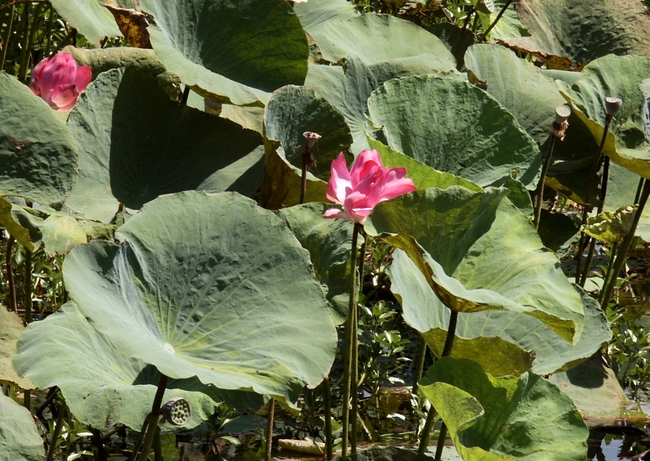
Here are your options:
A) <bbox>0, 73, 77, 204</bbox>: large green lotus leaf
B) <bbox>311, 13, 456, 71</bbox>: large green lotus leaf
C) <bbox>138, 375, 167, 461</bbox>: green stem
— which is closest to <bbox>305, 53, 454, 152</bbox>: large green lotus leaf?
<bbox>311, 13, 456, 71</bbox>: large green lotus leaf

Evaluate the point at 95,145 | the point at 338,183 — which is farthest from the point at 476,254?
the point at 95,145

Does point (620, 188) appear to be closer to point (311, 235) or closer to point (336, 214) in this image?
point (311, 235)

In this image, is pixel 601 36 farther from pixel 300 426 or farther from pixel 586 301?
pixel 300 426

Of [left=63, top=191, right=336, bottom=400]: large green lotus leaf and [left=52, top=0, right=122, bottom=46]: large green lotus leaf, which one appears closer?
[left=63, top=191, right=336, bottom=400]: large green lotus leaf

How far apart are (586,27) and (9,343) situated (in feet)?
7.03

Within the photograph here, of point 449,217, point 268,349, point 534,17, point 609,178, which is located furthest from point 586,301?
point 534,17

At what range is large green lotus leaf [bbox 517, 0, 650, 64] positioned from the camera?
295 centimetres

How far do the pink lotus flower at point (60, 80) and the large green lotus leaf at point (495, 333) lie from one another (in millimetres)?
793

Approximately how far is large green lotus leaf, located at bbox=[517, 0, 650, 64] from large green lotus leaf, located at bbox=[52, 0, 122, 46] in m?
1.30

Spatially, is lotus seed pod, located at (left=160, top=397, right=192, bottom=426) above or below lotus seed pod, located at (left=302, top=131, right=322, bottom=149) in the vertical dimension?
below

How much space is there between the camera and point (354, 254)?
150 centimetres

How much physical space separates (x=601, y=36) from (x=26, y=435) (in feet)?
7.48

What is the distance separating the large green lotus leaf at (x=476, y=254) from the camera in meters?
1.44

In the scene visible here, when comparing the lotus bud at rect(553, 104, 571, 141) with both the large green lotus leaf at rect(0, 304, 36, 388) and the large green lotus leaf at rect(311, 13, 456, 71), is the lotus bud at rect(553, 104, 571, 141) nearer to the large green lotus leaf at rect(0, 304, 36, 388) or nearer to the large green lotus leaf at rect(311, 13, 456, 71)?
the large green lotus leaf at rect(311, 13, 456, 71)
